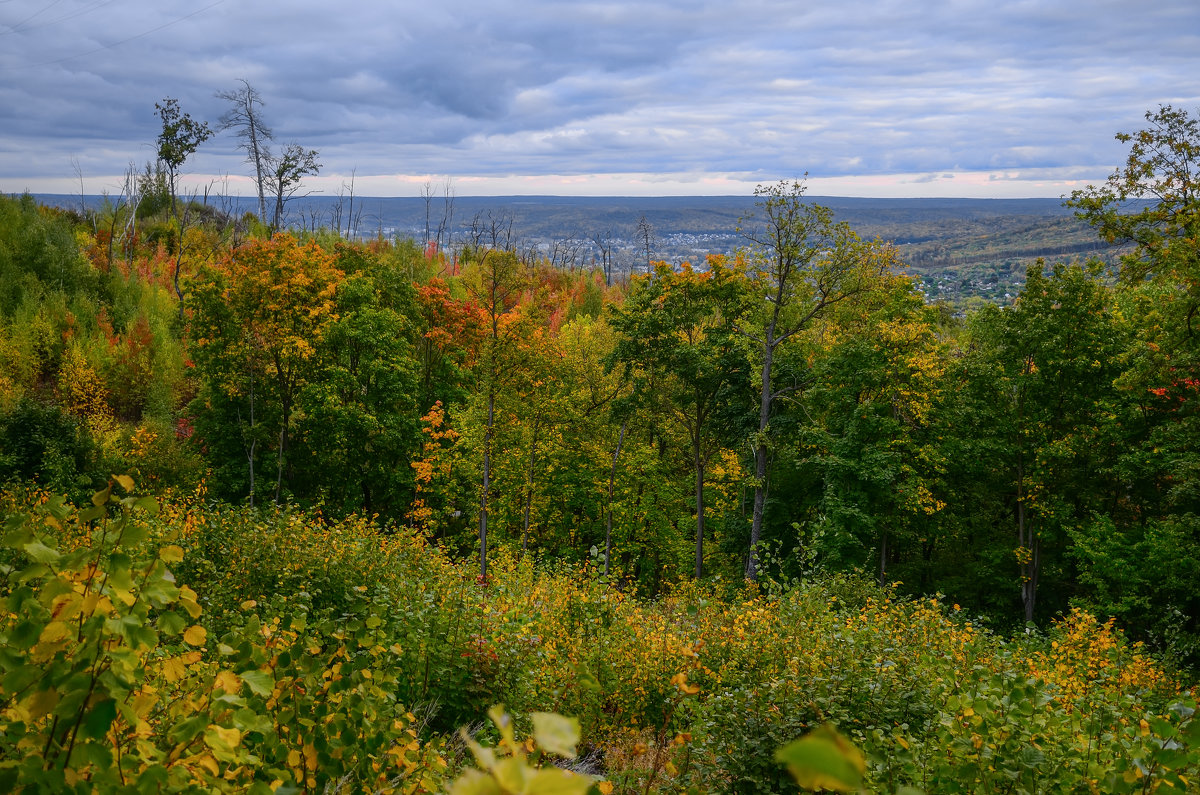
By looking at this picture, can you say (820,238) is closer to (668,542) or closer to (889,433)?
(889,433)

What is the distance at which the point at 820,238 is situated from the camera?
19266 millimetres

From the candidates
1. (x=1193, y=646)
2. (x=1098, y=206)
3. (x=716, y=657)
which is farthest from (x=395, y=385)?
(x=1193, y=646)

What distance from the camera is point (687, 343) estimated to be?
21766 mm

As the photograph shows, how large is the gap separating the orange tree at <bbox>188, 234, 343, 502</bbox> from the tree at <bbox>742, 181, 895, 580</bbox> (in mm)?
13144

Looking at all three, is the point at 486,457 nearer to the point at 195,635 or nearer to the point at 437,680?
the point at 437,680

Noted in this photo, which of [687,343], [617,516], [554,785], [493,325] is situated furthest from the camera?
[617,516]

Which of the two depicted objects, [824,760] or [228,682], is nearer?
[824,760]

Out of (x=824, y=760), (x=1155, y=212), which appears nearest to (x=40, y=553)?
(x=824, y=760)

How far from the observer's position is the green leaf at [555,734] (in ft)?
2.77

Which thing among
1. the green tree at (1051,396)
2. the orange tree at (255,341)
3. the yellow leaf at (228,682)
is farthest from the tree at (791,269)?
the yellow leaf at (228,682)

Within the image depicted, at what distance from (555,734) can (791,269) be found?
1992 centimetres

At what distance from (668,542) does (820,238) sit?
12.8 metres

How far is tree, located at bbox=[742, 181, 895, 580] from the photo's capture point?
19.1 meters

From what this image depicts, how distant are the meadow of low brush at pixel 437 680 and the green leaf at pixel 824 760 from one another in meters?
1.44
